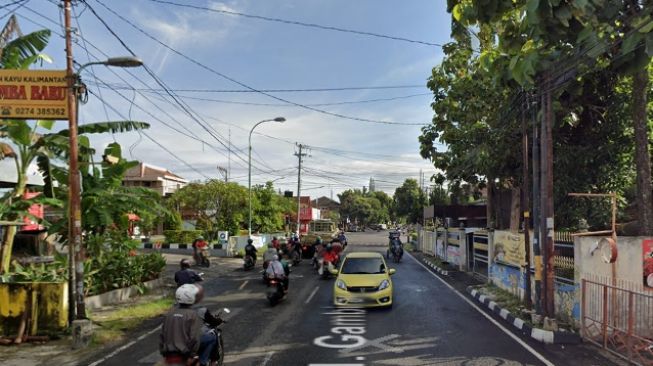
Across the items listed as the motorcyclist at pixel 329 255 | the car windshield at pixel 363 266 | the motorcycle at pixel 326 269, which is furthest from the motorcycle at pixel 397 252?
the car windshield at pixel 363 266

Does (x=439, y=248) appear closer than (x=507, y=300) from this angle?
No

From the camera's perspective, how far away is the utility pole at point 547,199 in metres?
10.6

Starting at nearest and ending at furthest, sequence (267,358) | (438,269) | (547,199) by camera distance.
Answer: (267,358), (547,199), (438,269)

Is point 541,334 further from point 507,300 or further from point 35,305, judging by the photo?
point 35,305

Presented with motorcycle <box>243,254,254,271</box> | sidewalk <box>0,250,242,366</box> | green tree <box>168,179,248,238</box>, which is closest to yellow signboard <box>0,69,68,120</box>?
sidewalk <box>0,250,242,366</box>

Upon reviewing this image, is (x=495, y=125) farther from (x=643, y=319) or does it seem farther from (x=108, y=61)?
(x=108, y=61)

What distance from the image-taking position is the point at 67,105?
10.0 m

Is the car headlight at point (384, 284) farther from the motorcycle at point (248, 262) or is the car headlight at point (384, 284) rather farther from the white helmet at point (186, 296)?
the motorcycle at point (248, 262)

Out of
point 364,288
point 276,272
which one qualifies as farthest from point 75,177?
point 364,288

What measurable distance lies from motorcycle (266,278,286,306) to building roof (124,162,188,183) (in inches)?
1892

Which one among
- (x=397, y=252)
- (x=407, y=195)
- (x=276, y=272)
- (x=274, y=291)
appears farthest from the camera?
(x=407, y=195)

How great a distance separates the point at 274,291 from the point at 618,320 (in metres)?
8.00

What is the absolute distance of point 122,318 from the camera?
11.7m

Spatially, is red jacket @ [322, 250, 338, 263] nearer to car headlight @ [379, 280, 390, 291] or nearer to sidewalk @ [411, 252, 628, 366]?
car headlight @ [379, 280, 390, 291]
